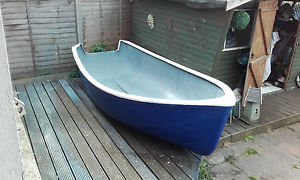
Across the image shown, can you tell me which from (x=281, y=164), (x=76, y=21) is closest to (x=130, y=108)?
(x=281, y=164)

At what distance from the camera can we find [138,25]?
5.90 meters

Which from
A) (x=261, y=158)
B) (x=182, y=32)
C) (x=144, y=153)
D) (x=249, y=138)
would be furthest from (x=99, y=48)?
(x=261, y=158)

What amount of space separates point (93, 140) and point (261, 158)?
7.79 ft

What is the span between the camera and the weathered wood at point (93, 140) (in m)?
2.92

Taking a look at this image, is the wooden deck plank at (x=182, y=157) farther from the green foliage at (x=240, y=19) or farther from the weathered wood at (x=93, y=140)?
the green foliage at (x=240, y=19)

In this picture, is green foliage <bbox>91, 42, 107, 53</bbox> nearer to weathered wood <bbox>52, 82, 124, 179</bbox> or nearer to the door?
weathered wood <bbox>52, 82, 124, 179</bbox>

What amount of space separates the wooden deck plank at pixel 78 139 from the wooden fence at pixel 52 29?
90 cm

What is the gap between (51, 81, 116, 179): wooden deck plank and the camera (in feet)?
9.52

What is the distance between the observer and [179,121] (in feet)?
9.41

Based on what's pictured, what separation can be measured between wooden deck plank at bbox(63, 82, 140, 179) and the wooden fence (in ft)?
4.73

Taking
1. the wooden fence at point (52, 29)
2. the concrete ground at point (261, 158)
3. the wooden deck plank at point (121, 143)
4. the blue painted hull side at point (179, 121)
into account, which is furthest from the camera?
the wooden fence at point (52, 29)

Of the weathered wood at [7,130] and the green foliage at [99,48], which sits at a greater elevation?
the weathered wood at [7,130]

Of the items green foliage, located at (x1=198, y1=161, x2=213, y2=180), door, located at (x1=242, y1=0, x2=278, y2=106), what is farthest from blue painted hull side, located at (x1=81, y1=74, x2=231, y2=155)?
door, located at (x1=242, y1=0, x2=278, y2=106)

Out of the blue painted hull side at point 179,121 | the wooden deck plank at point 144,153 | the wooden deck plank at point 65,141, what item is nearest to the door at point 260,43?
the blue painted hull side at point 179,121
